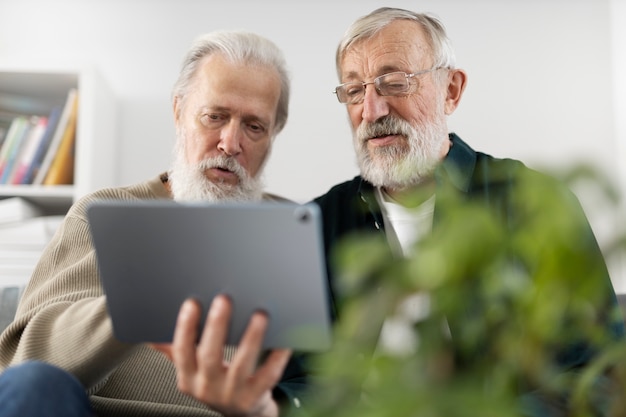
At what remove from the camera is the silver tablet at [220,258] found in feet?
3.13

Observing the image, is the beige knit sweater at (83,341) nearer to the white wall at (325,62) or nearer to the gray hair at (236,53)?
the gray hair at (236,53)

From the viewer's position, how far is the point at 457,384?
1.32 feet

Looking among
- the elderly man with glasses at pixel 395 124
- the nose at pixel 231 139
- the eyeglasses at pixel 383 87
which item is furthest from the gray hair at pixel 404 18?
the nose at pixel 231 139

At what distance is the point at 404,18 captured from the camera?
198 cm

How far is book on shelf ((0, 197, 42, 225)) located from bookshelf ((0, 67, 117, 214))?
32 mm

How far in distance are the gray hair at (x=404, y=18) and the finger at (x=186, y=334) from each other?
115 cm

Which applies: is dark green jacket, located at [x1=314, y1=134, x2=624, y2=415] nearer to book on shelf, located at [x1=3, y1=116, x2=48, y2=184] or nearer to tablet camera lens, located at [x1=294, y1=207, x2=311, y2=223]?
tablet camera lens, located at [x1=294, y1=207, x2=311, y2=223]

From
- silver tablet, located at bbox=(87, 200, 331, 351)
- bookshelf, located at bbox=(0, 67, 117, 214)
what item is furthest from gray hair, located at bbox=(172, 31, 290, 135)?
silver tablet, located at bbox=(87, 200, 331, 351)

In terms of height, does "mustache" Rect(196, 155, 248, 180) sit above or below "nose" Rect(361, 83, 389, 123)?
below

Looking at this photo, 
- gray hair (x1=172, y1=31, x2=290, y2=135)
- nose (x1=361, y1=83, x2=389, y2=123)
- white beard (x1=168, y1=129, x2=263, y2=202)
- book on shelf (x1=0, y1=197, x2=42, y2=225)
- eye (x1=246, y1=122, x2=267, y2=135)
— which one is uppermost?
gray hair (x1=172, y1=31, x2=290, y2=135)

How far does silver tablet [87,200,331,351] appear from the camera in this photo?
37.5 inches

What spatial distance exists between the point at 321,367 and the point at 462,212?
0.11 meters

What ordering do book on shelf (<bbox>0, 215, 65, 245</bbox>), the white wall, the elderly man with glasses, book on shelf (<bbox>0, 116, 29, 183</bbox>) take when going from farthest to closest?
the white wall
book on shelf (<bbox>0, 116, 29, 183</bbox>)
book on shelf (<bbox>0, 215, 65, 245</bbox>)
the elderly man with glasses

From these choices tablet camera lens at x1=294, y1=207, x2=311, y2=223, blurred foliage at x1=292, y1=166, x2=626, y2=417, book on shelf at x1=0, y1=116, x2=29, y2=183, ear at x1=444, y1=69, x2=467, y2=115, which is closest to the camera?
blurred foliage at x1=292, y1=166, x2=626, y2=417
